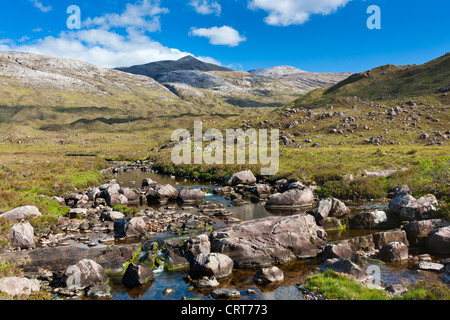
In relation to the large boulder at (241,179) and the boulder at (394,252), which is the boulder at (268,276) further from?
the large boulder at (241,179)

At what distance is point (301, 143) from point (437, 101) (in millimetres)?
51313

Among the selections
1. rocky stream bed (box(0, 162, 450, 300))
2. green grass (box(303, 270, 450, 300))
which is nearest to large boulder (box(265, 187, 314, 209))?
rocky stream bed (box(0, 162, 450, 300))

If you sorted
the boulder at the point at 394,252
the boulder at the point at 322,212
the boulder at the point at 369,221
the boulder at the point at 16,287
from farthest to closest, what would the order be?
the boulder at the point at 322,212, the boulder at the point at 369,221, the boulder at the point at 394,252, the boulder at the point at 16,287

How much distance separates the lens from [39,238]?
25219 millimetres

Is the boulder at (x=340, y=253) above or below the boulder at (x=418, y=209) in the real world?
below

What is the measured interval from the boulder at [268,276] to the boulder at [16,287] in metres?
12.6

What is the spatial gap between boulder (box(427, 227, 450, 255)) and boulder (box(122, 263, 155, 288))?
20603mm

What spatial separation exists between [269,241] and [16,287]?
630 inches

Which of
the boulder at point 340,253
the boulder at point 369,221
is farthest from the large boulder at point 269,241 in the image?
the boulder at point 369,221

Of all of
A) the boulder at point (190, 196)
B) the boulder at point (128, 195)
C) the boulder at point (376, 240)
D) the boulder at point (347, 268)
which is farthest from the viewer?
the boulder at point (190, 196)

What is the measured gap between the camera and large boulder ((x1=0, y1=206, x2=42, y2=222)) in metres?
26.0

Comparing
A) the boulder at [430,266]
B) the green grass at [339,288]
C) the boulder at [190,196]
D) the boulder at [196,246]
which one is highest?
the boulder at [190,196]

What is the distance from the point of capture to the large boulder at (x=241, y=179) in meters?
48.9

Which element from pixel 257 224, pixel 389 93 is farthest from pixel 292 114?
pixel 257 224
